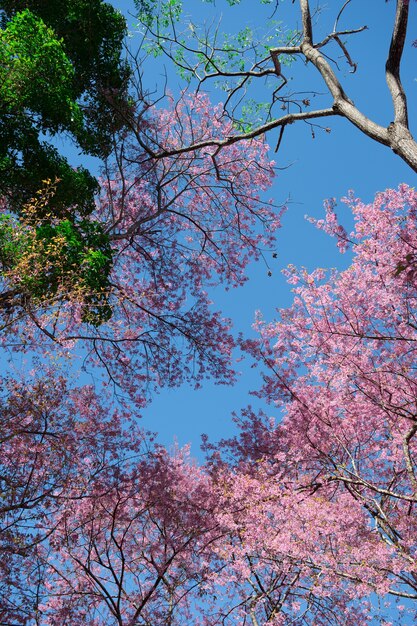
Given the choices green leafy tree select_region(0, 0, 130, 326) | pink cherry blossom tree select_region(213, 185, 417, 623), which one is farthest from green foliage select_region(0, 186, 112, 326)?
pink cherry blossom tree select_region(213, 185, 417, 623)

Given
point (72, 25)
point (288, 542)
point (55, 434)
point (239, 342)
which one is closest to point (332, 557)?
point (288, 542)

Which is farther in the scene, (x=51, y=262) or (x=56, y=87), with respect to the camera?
(x=56, y=87)

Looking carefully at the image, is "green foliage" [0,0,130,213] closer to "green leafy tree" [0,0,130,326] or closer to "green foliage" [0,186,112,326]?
"green leafy tree" [0,0,130,326]

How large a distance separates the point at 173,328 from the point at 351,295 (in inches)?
183

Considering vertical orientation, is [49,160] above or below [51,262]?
above

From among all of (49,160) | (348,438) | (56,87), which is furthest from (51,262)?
(348,438)

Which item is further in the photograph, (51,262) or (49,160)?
(49,160)

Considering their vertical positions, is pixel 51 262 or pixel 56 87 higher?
pixel 56 87

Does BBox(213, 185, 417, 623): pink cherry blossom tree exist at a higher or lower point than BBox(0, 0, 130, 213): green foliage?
lower

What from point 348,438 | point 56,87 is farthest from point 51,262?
point 348,438

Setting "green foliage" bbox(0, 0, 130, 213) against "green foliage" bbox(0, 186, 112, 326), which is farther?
"green foliage" bbox(0, 0, 130, 213)

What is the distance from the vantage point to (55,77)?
8.09 meters

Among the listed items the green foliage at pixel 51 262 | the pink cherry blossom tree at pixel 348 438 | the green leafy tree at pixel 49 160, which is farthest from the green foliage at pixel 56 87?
the pink cherry blossom tree at pixel 348 438

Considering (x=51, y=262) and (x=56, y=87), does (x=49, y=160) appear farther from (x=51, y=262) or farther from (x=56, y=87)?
(x=51, y=262)
